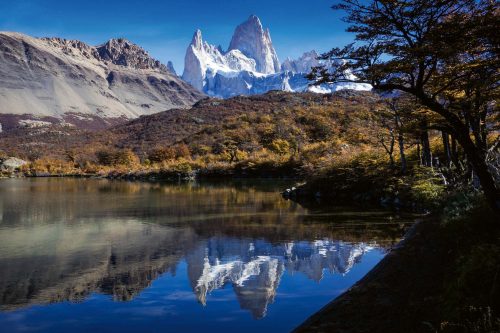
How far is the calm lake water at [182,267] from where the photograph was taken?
8.12 meters

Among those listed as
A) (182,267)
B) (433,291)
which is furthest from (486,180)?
(182,267)

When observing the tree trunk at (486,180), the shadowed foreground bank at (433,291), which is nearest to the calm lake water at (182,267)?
the shadowed foreground bank at (433,291)

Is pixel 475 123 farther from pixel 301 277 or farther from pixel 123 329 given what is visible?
pixel 123 329

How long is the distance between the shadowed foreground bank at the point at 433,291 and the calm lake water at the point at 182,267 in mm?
1198

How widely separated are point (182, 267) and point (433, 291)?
6547mm

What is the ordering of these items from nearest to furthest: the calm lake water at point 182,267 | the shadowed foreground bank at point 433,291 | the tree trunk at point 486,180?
the shadowed foreground bank at point 433,291
the tree trunk at point 486,180
the calm lake water at point 182,267

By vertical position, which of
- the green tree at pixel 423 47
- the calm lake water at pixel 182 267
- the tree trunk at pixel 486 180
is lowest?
the calm lake water at pixel 182 267

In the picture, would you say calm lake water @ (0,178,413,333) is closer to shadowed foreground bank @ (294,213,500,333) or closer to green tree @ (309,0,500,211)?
shadowed foreground bank @ (294,213,500,333)

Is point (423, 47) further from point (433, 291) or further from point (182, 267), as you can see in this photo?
point (182, 267)

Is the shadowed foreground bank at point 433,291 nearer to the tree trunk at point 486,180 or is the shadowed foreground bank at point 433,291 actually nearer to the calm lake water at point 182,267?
the tree trunk at point 486,180

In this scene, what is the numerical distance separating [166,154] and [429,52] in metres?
66.8

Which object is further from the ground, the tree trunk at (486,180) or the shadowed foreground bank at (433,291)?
the tree trunk at (486,180)

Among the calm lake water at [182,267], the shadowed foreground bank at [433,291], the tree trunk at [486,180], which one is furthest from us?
the calm lake water at [182,267]

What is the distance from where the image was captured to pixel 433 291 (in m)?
6.67
